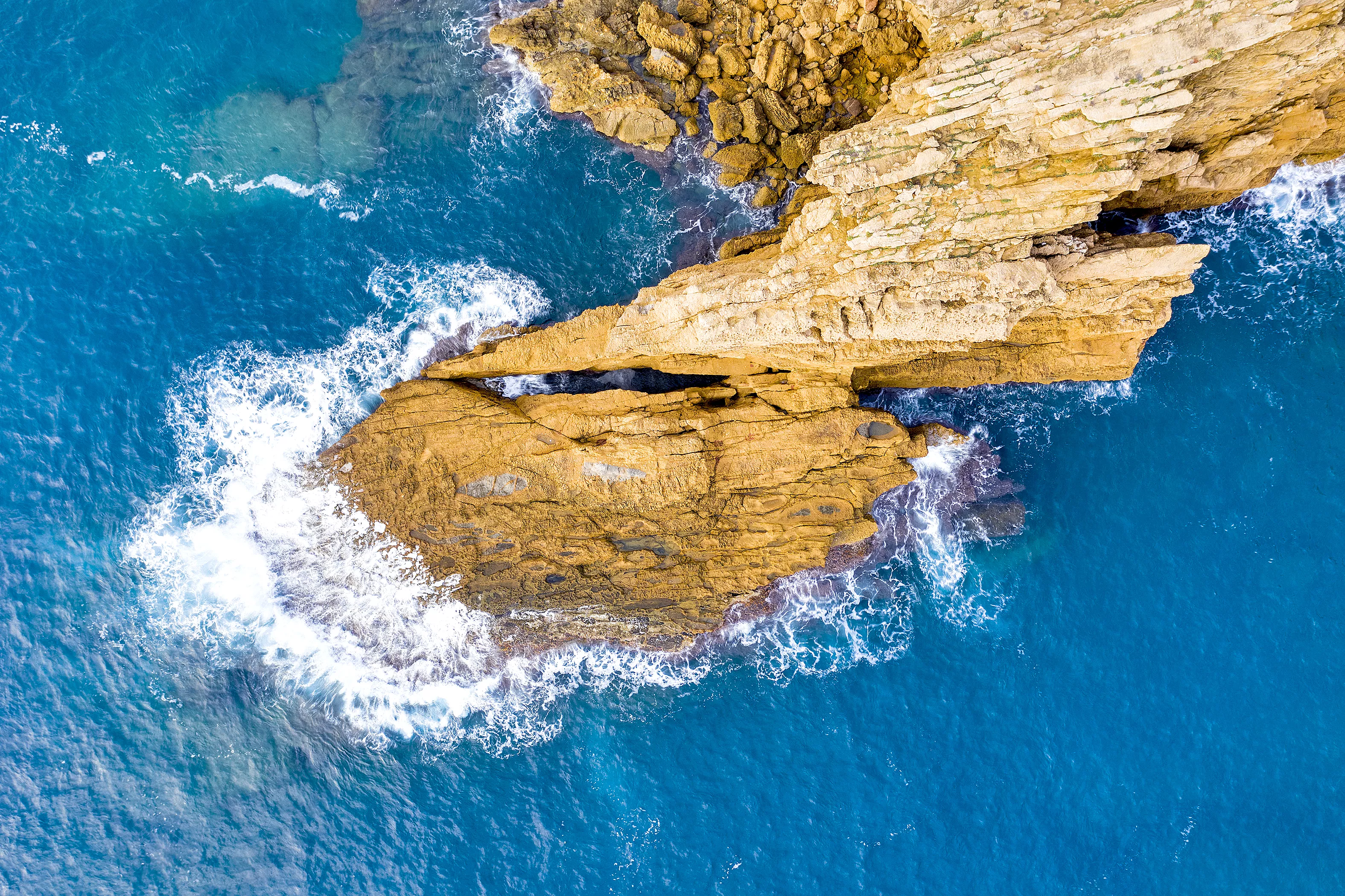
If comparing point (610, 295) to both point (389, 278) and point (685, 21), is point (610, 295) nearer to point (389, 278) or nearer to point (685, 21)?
point (389, 278)

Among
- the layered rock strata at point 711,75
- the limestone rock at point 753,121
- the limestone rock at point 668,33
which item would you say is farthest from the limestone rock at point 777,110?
the limestone rock at point 668,33

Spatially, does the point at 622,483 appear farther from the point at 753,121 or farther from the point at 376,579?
the point at 753,121

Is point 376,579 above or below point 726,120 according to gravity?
below

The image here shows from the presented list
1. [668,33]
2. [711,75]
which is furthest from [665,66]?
[711,75]

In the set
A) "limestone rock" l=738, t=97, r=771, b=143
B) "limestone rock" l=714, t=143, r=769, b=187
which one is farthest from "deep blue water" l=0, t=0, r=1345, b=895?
"limestone rock" l=738, t=97, r=771, b=143

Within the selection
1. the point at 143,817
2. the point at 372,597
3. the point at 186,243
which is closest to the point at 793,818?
the point at 372,597

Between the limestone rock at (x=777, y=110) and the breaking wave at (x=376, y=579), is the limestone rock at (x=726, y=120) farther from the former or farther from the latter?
the breaking wave at (x=376, y=579)
